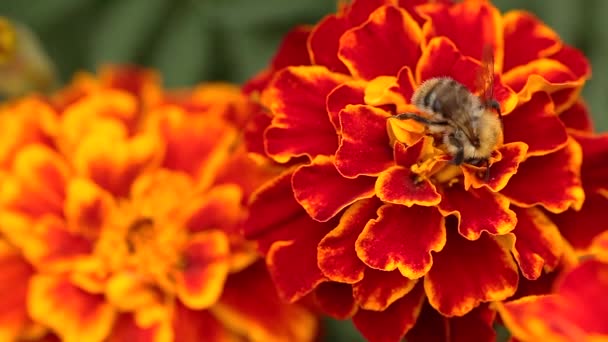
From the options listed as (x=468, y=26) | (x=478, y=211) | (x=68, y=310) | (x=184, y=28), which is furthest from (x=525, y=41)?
(x=184, y=28)

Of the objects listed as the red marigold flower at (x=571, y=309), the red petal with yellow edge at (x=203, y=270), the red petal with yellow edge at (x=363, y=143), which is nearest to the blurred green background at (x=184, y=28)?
the red petal with yellow edge at (x=203, y=270)

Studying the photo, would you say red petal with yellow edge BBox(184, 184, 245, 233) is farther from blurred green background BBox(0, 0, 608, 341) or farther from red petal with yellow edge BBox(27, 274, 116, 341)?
blurred green background BBox(0, 0, 608, 341)

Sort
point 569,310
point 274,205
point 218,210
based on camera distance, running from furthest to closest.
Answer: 1. point 218,210
2. point 274,205
3. point 569,310

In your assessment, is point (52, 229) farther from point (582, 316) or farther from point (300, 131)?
point (582, 316)

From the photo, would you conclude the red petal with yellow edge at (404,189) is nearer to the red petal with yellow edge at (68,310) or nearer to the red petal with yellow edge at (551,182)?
the red petal with yellow edge at (551,182)

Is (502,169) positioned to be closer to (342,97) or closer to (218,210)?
(342,97)

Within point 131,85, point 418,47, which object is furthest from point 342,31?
point 131,85

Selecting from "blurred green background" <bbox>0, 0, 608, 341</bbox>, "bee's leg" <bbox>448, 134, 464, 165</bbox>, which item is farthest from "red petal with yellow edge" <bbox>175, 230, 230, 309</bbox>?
"blurred green background" <bbox>0, 0, 608, 341</bbox>
